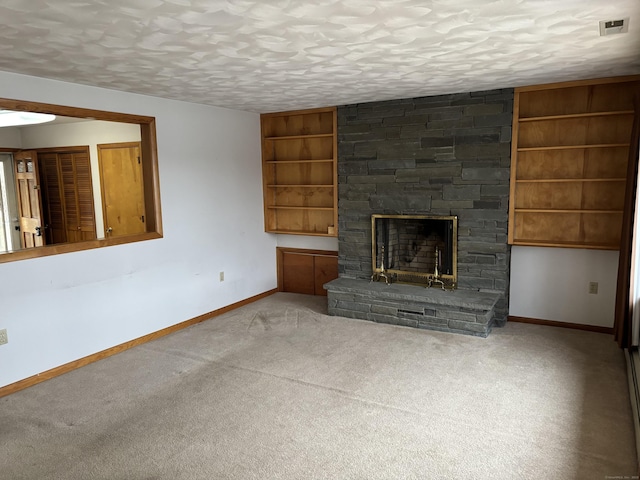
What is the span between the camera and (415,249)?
17.0ft

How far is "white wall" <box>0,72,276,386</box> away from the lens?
3.54 m

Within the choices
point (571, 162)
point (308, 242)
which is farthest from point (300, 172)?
point (571, 162)

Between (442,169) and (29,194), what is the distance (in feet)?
17.6

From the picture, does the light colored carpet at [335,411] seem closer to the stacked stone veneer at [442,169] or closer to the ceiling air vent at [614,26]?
the stacked stone veneer at [442,169]

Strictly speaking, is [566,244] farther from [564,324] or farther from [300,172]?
[300,172]

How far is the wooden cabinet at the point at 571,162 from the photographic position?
4160 mm

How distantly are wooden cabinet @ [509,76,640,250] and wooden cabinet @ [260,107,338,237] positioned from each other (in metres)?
2.03

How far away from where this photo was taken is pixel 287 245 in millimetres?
6262

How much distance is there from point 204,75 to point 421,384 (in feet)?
9.42

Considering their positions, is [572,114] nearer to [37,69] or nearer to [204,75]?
[204,75]

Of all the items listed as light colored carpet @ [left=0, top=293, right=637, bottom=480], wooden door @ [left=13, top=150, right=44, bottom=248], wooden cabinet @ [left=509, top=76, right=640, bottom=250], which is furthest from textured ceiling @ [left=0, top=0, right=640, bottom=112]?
wooden door @ [left=13, top=150, right=44, bottom=248]

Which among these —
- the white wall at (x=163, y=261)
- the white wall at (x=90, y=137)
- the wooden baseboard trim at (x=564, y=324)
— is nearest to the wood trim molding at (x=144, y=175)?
the white wall at (x=163, y=261)

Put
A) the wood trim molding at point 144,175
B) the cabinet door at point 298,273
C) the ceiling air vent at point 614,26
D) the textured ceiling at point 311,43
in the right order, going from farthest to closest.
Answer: the cabinet door at point 298,273, the wood trim molding at point 144,175, the ceiling air vent at point 614,26, the textured ceiling at point 311,43

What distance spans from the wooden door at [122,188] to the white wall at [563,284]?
4.26 m
